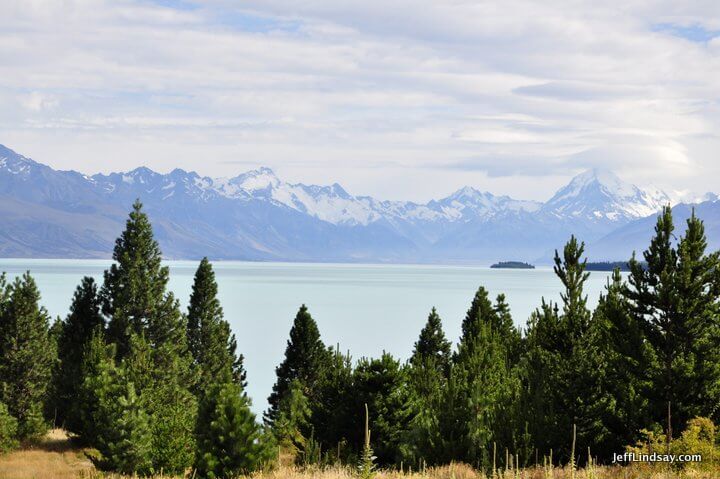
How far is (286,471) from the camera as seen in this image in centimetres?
2858

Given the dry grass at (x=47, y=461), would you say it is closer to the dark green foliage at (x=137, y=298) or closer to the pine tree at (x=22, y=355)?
the pine tree at (x=22, y=355)

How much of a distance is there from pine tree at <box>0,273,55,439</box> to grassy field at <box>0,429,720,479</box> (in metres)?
2.73

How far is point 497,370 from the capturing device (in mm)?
59125

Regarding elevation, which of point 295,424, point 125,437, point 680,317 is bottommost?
point 295,424

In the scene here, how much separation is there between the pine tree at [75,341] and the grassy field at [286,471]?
→ 3.03m

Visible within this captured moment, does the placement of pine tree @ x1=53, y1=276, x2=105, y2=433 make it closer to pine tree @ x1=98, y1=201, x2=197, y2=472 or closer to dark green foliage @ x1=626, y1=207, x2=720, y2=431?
pine tree @ x1=98, y1=201, x2=197, y2=472

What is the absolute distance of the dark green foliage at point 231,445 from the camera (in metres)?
35.8

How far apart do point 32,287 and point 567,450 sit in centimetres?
4571

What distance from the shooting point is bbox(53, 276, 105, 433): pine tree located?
73.3 meters

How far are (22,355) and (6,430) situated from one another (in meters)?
8.02

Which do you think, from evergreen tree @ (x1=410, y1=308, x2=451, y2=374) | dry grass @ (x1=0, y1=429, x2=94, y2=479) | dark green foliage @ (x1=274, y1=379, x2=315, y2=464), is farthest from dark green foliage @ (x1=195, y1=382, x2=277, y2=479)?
evergreen tree @ (x1=410, y1=308, x2=451, y2=374)

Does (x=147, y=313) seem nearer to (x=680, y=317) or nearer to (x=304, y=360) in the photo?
(x=304, y=360)

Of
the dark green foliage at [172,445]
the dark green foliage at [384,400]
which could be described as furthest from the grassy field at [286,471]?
the dark green foliage at [384,400]

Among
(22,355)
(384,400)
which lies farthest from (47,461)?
(384,400)
